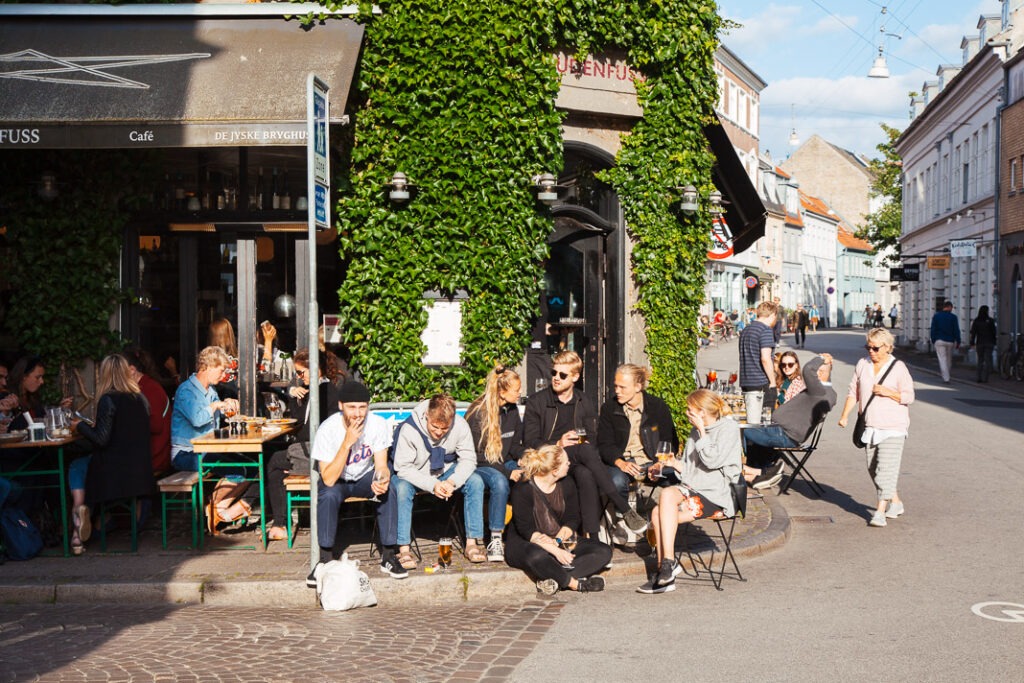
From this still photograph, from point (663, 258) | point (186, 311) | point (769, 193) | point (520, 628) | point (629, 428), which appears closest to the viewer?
point (520, 628)

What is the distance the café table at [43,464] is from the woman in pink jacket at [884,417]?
22.8ft

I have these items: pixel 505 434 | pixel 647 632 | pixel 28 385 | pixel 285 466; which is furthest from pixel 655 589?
pixel 28 385

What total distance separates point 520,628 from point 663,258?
694cm

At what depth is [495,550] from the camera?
9039 millimetres

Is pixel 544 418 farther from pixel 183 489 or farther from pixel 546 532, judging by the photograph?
pixel 183 489

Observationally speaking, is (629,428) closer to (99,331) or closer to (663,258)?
(663,258)

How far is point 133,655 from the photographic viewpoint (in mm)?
6719

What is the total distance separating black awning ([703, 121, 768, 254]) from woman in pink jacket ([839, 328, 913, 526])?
4.26 m

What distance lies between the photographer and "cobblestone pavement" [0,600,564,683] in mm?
6363

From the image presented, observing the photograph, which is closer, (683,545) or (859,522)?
(683,545)

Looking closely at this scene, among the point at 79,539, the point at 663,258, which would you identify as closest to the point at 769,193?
the point at 663,258

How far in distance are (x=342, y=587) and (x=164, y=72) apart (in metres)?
5.53

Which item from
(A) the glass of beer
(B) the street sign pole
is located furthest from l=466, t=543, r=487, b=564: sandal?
(B) the street sign pole

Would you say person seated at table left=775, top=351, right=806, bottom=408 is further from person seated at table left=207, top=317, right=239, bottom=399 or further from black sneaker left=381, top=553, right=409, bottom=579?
person seated at table left=207, top=317, right=239, bottom=399
